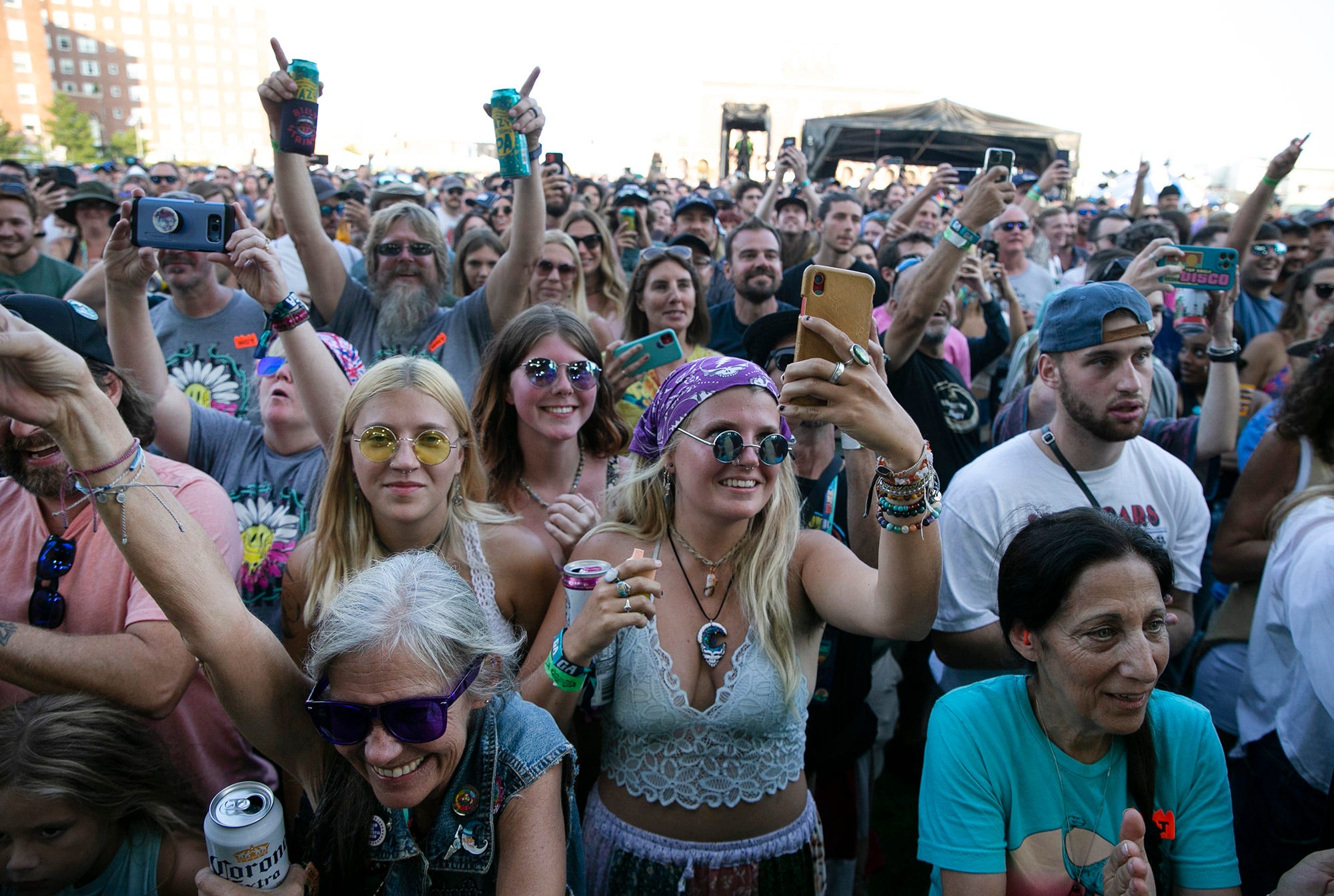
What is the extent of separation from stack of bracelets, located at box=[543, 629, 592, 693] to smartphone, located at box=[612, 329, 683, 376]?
1.65 m

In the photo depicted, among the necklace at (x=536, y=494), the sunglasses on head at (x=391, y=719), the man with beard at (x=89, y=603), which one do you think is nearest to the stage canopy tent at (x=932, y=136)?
the necklace at (x=536, y=494)

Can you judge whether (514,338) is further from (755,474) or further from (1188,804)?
(1188,804)

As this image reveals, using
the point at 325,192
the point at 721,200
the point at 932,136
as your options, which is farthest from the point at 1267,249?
the point at 932,136

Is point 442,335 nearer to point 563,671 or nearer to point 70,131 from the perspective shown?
point 563,671

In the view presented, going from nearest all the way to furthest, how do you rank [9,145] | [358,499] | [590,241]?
[358,499]
[590,241]
[9,145]

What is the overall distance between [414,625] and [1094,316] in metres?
2.41

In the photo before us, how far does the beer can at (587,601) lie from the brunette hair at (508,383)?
1.02m

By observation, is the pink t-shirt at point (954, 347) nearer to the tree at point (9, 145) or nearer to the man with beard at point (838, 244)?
the man with beard at point (838, 244)

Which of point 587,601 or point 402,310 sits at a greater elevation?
point 402,310

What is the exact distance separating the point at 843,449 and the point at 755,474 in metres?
0.78

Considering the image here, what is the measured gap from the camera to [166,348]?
4008 millimetres

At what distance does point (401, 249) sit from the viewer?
14.8ft

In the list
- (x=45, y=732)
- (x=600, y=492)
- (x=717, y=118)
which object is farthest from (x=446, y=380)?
(x=717, y=118)

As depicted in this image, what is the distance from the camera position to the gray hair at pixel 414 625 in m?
1.62
